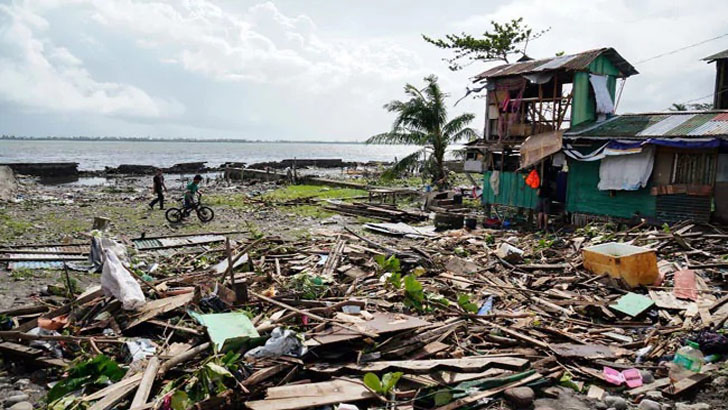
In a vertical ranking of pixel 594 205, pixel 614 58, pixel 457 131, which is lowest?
pixel 594 205

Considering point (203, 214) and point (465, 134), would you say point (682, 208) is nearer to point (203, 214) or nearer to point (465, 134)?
point (465, 134)

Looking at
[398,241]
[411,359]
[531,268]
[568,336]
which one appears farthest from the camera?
[398,241]

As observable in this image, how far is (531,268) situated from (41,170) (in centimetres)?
4665

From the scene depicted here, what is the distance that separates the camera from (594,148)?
1525cm

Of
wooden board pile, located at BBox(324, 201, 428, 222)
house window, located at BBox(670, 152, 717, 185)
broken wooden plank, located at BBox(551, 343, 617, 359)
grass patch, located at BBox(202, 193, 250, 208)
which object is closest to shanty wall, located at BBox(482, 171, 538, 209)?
wooden board pile, located at BBox(324, 201, 428, 222)

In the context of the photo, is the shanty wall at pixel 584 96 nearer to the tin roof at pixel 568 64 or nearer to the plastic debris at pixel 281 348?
the tin roof at pixel 568 64

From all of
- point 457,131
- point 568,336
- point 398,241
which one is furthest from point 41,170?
point 568,336

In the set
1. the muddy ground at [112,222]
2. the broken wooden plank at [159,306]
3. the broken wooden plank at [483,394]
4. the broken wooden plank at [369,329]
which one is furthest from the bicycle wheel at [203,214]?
the broken wooden plank at [483,394]

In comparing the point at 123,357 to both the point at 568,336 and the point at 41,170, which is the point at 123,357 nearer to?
the point at 568,336

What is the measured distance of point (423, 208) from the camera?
2031 centimetres

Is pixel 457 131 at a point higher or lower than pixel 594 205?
higher

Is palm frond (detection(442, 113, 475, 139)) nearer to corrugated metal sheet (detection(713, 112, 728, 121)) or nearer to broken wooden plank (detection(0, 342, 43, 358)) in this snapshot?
corrugated metal sheet (detection(713, 112, 728, 121))

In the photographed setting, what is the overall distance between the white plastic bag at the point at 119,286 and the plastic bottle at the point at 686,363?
6.88 metres

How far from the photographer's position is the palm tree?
23719 millimetres
